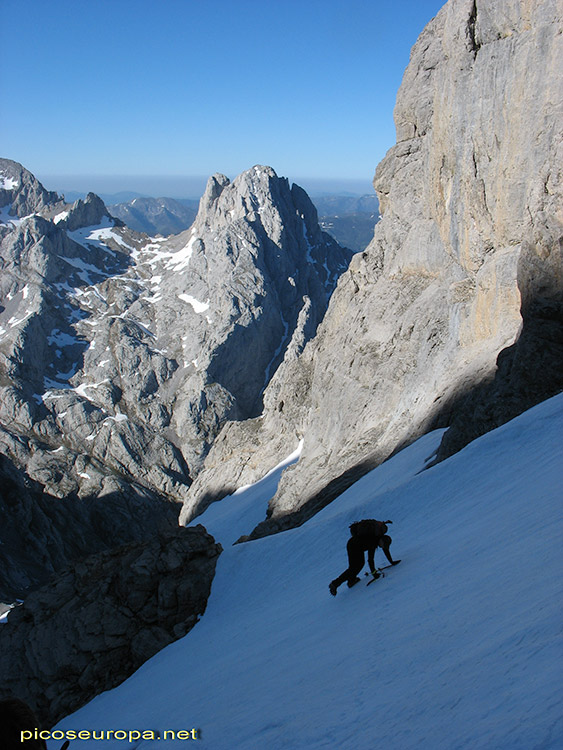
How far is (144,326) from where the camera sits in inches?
5482

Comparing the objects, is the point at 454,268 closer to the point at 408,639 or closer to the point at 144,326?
the point at 408,639

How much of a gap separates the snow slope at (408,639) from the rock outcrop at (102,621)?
3.37 ft

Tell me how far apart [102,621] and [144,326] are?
125711mm

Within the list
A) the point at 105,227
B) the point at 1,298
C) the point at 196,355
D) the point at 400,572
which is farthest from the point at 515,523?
the point at 105,227

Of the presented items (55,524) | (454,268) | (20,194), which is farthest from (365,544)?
(20,194)

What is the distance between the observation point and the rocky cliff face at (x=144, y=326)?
11425 centimetres

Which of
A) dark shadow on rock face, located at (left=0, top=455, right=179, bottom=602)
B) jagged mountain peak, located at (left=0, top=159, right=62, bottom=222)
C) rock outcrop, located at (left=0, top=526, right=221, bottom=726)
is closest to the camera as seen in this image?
rock outcrop, located at (left=0, top=526, right=221, bottom=726)

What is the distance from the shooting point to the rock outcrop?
17.6 metres

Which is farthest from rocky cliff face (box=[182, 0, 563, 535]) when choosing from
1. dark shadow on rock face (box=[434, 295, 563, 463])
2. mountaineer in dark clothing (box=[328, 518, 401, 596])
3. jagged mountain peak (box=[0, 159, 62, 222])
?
jagged mountain peak (box=[0, 159, 62, 222])

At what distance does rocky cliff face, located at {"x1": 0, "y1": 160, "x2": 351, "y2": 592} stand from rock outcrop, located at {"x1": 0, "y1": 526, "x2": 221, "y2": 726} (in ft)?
270

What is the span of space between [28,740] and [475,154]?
28.7 meters

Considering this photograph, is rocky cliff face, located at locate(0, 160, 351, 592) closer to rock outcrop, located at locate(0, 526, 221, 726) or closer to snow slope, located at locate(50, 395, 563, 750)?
rock outcrop, located at locate(0, 526, 221, 726)

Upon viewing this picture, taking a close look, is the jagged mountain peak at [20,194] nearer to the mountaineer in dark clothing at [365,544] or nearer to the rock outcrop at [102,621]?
the rock outcrop at [102,621]

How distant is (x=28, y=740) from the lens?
5.29 metres
